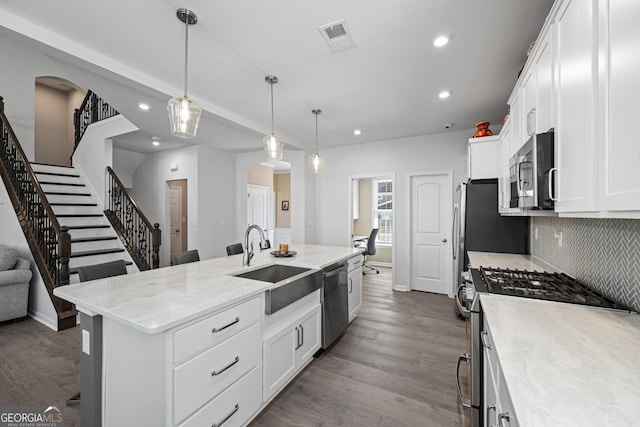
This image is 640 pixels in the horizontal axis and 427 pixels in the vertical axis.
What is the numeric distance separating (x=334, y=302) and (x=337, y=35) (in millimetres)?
2316

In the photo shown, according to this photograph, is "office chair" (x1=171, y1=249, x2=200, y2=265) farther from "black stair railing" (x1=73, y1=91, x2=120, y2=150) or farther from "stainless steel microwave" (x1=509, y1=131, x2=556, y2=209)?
"black stair railing" (x1=73, y1=91, x2=120, y2=150)

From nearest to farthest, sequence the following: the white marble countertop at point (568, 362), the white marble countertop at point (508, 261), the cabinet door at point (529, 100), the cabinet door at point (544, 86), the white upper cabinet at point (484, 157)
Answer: the white marble countertop at point (568, 362), the cabinet door at point (544, 86), the cabinet door at point (529, 100), the white marble countertop at point (508, 261), the white upper cabinet at point (484, 157)

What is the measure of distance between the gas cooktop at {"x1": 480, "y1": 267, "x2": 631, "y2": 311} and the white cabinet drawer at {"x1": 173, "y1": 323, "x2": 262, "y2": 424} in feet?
4.82

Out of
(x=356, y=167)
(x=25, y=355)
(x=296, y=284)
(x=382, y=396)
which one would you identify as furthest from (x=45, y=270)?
(x=356, y=167)

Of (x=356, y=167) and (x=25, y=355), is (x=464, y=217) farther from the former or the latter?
(x=25, y=355)

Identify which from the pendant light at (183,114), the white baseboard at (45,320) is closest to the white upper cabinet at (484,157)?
the pendant light at (183,114)

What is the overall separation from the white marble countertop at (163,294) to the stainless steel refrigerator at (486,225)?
238cm

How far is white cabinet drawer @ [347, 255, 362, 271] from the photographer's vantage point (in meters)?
3.10

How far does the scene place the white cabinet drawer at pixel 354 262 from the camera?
310 cm

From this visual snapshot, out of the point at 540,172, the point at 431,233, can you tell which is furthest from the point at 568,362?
the point at 431,233

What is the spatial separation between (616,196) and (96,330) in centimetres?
224

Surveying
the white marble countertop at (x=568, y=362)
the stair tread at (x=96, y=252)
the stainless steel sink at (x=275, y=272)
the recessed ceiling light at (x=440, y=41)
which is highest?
the recessed ceiling light at (x=440, y=41)

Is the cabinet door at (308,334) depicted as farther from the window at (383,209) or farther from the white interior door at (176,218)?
the white interior door at (176,218)

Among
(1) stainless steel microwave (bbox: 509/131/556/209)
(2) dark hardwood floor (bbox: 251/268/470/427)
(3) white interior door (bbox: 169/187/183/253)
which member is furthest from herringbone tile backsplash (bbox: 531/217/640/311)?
(3) white interior door (bbox: 169/187/183/253)
